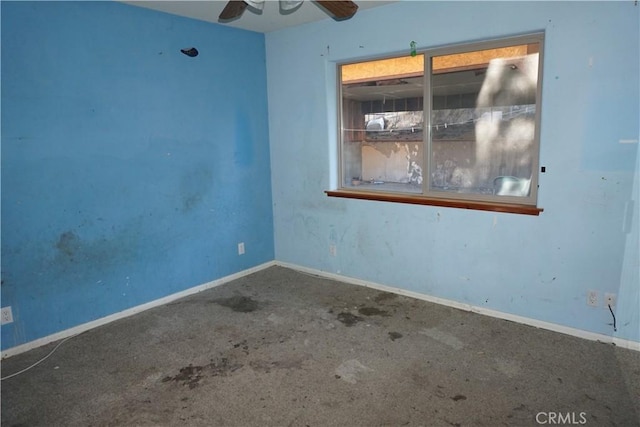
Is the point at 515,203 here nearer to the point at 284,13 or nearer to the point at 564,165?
the point at 564,165

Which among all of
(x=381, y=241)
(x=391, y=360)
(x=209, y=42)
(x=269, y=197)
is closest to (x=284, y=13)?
(x=209, y=42)

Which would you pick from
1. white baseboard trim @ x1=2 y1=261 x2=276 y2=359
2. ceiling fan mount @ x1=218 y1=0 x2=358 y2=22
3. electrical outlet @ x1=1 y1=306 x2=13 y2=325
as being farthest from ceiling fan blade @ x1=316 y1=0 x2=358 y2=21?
electrical outlet @ x1=1 y1=306 x2=13 y2=325

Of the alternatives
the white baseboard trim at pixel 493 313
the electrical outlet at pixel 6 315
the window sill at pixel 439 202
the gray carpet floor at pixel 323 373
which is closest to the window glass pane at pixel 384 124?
the window sill at pixel 439 202

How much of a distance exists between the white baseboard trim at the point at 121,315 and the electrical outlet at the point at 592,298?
2.75m

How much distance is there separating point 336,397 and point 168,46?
9.18 ft

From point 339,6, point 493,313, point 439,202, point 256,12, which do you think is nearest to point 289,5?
point 339,6

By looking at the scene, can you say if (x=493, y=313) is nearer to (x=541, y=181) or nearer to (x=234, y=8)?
(x=541, y=181)

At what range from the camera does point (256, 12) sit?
3.25m

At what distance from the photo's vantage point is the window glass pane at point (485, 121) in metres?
2.81

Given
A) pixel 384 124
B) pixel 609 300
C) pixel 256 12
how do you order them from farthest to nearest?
pixel 384 124
pixel 256 12
pixel 609 300

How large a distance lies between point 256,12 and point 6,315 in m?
2.72

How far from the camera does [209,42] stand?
351 centimetres

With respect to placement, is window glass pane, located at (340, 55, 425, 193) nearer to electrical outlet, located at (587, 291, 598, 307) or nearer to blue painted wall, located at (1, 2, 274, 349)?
blue painted wall, located at (1, 2, 274, 349)

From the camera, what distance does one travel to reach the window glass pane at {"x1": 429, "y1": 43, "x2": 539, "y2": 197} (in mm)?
2814
